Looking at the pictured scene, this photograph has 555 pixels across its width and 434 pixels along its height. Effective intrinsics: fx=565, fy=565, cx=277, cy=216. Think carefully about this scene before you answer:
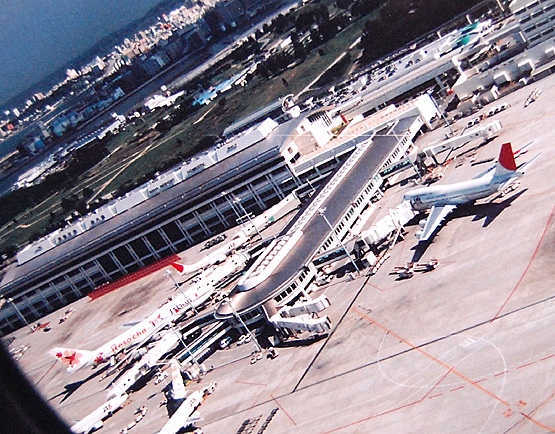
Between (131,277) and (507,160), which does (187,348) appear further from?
(131,277)

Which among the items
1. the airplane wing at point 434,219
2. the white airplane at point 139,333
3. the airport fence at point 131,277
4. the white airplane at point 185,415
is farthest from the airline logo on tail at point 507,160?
the airport fence at point 131,277

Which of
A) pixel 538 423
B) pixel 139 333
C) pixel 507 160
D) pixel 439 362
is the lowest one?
pixel 439 362

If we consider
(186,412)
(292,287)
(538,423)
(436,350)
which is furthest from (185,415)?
(538,423)

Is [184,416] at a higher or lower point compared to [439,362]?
higher

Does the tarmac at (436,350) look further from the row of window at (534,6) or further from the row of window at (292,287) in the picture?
the row of window at (534,6)

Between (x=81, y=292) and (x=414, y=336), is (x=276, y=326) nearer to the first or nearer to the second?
(x=414, y=336)

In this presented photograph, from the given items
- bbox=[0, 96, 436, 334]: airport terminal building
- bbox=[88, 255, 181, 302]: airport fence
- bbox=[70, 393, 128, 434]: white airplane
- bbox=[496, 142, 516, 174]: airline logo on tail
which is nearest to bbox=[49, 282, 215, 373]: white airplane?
bbox=[70, 393, 128, 434]: white airplane
